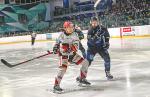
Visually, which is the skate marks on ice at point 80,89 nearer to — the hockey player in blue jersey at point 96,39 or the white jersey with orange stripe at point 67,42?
the hockey player in blue jersey at point 96,39

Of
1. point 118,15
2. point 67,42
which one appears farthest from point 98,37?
point 118,15

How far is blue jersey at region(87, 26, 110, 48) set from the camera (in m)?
8.19

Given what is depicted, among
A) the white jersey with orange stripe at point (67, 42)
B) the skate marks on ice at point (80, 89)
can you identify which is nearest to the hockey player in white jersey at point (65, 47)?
the white jersey with orange stripe at point (67, 42)

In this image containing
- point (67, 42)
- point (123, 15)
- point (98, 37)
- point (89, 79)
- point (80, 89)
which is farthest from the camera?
point (123, 15)

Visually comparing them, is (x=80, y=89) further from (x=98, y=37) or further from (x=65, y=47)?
(x=98, y=37)

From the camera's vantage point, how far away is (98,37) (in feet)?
26.9

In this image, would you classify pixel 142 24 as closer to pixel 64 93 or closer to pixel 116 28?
pixel 116 28

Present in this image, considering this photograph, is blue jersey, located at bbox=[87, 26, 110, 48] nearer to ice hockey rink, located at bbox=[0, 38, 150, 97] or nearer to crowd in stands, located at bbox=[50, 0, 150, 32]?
ice hockey rink, located at bbox=[0, 38, 150, 97]

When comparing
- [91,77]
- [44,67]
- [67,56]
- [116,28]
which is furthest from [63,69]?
[116,28]

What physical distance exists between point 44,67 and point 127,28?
1141 cm

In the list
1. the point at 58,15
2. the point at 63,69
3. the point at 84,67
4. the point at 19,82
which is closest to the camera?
the point at 63,69

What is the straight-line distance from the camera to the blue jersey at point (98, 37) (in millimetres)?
8188

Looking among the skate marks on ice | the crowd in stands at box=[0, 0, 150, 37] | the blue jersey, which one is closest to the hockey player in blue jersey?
the blue jersey

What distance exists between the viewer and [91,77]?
9.27m
